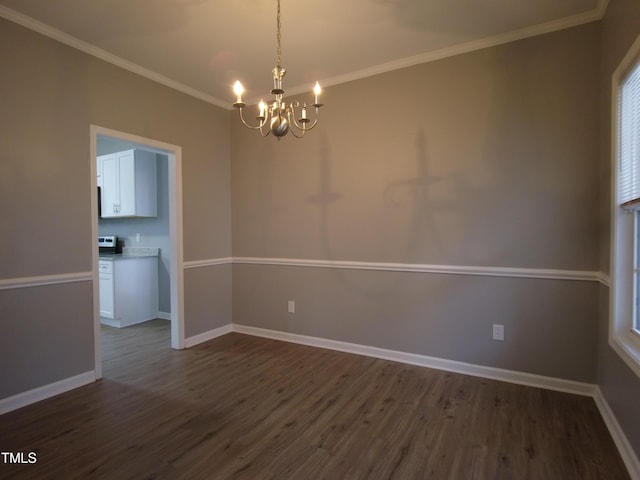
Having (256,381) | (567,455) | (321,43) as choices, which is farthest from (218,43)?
(567,455)

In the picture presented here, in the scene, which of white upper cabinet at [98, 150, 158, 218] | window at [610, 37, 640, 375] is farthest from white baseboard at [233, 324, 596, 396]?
white upper cabinet at [98, 150, 158, 218]

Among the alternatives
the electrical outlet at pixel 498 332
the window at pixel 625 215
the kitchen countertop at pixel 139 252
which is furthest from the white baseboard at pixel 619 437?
the kitchen countertop at pixel 139 252

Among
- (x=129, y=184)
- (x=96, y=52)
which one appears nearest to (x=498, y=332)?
(x=96, y=52)

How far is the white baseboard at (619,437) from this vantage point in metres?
1.68

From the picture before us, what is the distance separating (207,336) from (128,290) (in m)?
1.49

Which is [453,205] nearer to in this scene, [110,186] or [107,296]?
[107,296]

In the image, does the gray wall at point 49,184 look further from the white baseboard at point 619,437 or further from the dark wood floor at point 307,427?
the white baseboard at point 619,437

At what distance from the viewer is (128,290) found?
4.51m

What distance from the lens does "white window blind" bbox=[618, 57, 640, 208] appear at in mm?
1796

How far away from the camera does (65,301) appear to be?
8.67 feet

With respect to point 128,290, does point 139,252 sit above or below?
above

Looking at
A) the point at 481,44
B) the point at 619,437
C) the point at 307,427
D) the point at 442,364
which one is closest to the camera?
the point at 619,437

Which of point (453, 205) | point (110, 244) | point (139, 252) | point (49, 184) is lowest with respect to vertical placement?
point (139, 252)

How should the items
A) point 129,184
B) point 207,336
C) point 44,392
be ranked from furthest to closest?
1. point 129,184
2. point 207,336
3. point 44,392
